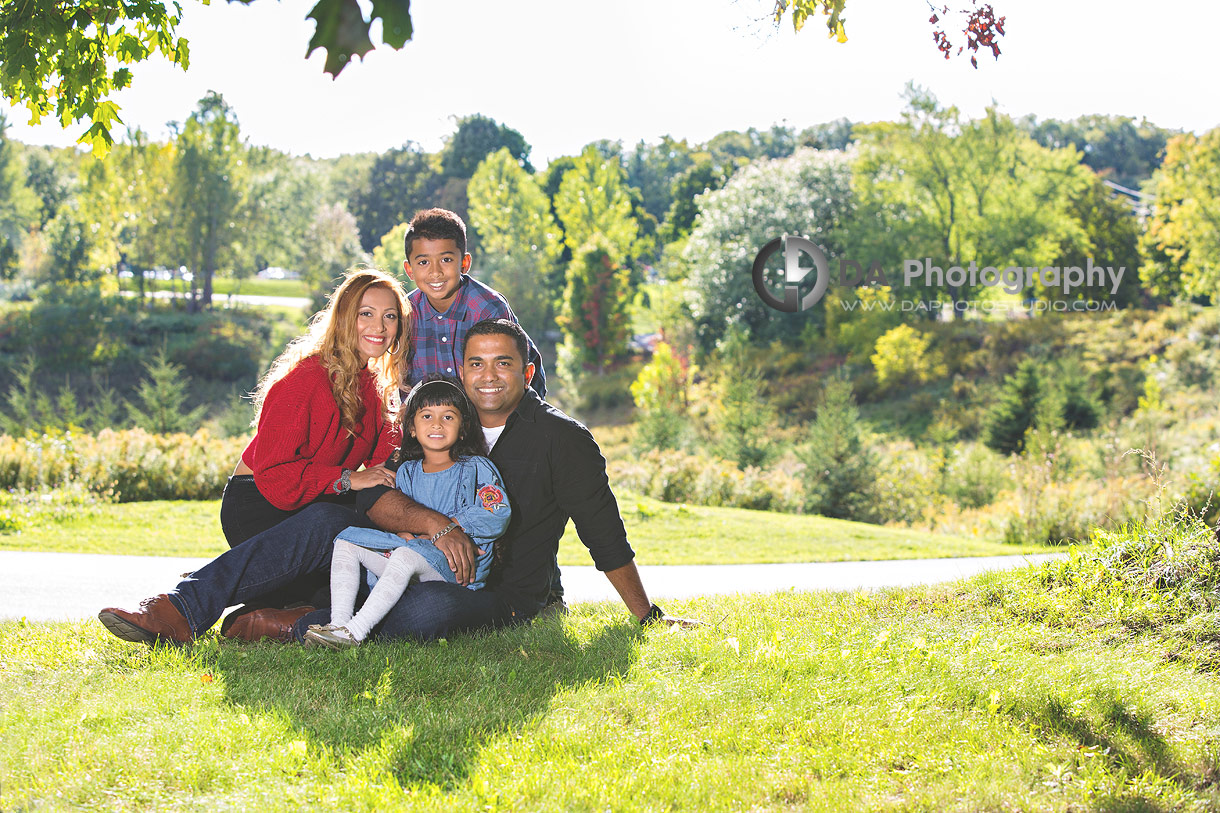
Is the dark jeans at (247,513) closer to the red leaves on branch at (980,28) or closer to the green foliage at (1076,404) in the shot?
the red leaves on branch at (980,28)

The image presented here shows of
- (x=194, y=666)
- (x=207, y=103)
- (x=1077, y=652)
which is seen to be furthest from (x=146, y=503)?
(x=207, y=103)

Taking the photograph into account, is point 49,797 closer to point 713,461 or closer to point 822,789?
point 822,789

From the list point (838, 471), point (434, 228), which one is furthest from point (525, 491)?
point (838, 471)

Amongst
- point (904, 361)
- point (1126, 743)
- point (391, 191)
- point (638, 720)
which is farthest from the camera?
point (391, 191)

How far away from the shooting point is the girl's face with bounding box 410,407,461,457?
4.18 metres

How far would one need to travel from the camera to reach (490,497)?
4145mm

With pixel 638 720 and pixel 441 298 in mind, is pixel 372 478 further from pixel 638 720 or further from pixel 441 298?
pixel 638 720

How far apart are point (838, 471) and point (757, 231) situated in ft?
75.1

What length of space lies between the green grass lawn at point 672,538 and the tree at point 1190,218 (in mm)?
24766

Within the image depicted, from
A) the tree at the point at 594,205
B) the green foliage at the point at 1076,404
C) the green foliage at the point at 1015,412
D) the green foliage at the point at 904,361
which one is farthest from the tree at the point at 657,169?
the green foliage at the point at 1015,412

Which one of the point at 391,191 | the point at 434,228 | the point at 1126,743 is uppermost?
the point at 391,191

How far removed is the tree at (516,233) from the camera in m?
42.6

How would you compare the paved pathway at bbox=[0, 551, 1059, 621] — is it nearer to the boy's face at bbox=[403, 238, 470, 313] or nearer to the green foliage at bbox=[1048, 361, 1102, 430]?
the boy's face at bbox=[403, 238, 470, 313]

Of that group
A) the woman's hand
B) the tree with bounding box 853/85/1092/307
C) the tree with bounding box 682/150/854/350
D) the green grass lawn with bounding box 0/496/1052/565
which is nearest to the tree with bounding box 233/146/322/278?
the tree with bounding box 682/150/854/350
